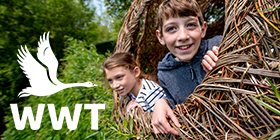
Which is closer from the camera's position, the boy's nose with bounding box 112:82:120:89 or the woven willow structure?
the woven willow structure

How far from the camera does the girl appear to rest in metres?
1.24

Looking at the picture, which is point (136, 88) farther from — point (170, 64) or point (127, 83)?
point (170, 64)

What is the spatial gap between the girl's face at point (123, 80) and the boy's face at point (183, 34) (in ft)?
1.74

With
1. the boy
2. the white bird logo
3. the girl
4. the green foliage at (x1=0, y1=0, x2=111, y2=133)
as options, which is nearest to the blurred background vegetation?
the green foliage at (x1=0, y1=0, x2=111, y2=133)

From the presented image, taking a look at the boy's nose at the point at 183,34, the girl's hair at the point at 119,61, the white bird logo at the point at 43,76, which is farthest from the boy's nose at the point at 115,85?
the white bird logo at the point at 43,76

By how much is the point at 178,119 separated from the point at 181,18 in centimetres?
50

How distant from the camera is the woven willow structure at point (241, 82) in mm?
458

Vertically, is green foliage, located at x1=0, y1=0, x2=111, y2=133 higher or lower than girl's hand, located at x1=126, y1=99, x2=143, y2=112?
higher

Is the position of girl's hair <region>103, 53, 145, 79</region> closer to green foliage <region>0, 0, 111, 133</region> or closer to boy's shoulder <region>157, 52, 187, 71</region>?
boy's shoulder <region>157, 52, 187, 71</region>

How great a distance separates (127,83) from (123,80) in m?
0.04

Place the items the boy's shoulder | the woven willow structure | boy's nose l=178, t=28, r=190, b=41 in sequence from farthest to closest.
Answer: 1. the boy's shoulder
2. boy's nose l=178, t=28, r=190, b=41
3. the woven willow structure

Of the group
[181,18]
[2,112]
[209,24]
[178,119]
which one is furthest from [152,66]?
[2,112]

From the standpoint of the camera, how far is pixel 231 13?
607mm

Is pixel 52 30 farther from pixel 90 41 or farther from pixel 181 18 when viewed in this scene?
pixel 181 18
